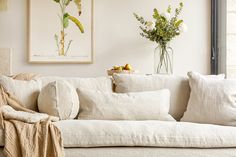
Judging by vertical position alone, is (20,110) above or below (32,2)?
below

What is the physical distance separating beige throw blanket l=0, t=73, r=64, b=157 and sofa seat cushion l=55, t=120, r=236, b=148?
0.08 meters

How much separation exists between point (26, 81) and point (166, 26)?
1677 mm

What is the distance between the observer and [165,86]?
3562mm

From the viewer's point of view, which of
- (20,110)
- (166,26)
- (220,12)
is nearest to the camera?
(20,110)

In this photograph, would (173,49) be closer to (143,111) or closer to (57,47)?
(57,47)

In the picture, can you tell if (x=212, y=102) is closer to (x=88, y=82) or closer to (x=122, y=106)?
(x=122, y=106)

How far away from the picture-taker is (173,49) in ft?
15.4

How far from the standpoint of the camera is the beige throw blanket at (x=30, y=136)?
2553 millimetres

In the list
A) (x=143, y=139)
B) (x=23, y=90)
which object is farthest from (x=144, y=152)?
(x=23, y=90)

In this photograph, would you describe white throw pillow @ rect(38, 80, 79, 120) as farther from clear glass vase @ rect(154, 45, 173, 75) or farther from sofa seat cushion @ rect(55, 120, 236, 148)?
clear glass vase @ rect(154, 45, 173, 75)

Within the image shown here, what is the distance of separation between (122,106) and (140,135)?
1.93ft

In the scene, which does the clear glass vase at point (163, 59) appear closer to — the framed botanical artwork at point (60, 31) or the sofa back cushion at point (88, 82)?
the framed botanical artwork at point (60, 31)

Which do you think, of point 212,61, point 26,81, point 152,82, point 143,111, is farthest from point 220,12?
point 26,81

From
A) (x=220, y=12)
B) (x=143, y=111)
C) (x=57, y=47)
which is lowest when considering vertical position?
(x=143, y=111)
